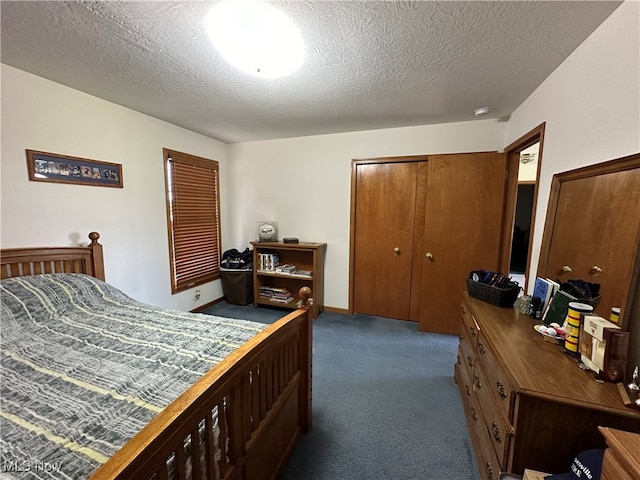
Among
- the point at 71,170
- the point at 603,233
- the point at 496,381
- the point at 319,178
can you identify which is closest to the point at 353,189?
the point at 319,178

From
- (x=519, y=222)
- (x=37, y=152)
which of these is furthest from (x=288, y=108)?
(x=519, y=222)

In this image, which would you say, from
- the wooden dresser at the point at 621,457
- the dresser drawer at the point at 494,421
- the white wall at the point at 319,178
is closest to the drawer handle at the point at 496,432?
the dresser drawer at the point at 494,421

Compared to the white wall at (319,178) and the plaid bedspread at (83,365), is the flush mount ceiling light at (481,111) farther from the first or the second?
the plaid bedspread at (83,365)

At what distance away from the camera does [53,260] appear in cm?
204

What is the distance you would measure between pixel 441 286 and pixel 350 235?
121 cm

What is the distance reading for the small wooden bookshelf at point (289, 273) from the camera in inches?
131

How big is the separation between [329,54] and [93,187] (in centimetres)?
229

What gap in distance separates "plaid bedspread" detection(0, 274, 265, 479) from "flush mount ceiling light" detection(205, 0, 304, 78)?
164 centimetres

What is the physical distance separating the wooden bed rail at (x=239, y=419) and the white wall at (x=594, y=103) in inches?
67.3

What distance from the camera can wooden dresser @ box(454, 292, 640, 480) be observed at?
0.90 meters

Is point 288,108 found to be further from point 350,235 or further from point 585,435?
point 585,435

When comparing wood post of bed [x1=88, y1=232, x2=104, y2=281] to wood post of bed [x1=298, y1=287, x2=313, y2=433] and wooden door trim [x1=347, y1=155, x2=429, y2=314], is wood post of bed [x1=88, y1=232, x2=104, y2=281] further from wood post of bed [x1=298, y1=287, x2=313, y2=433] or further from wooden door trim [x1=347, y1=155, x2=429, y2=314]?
wooden door trim [x1=347, y1=155, x2=429, y2=314]

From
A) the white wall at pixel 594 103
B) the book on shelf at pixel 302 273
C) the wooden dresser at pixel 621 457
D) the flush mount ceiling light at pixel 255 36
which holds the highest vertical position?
the flush mount ceiling light at pixel 255 36

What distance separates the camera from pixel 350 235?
337 centimetres
